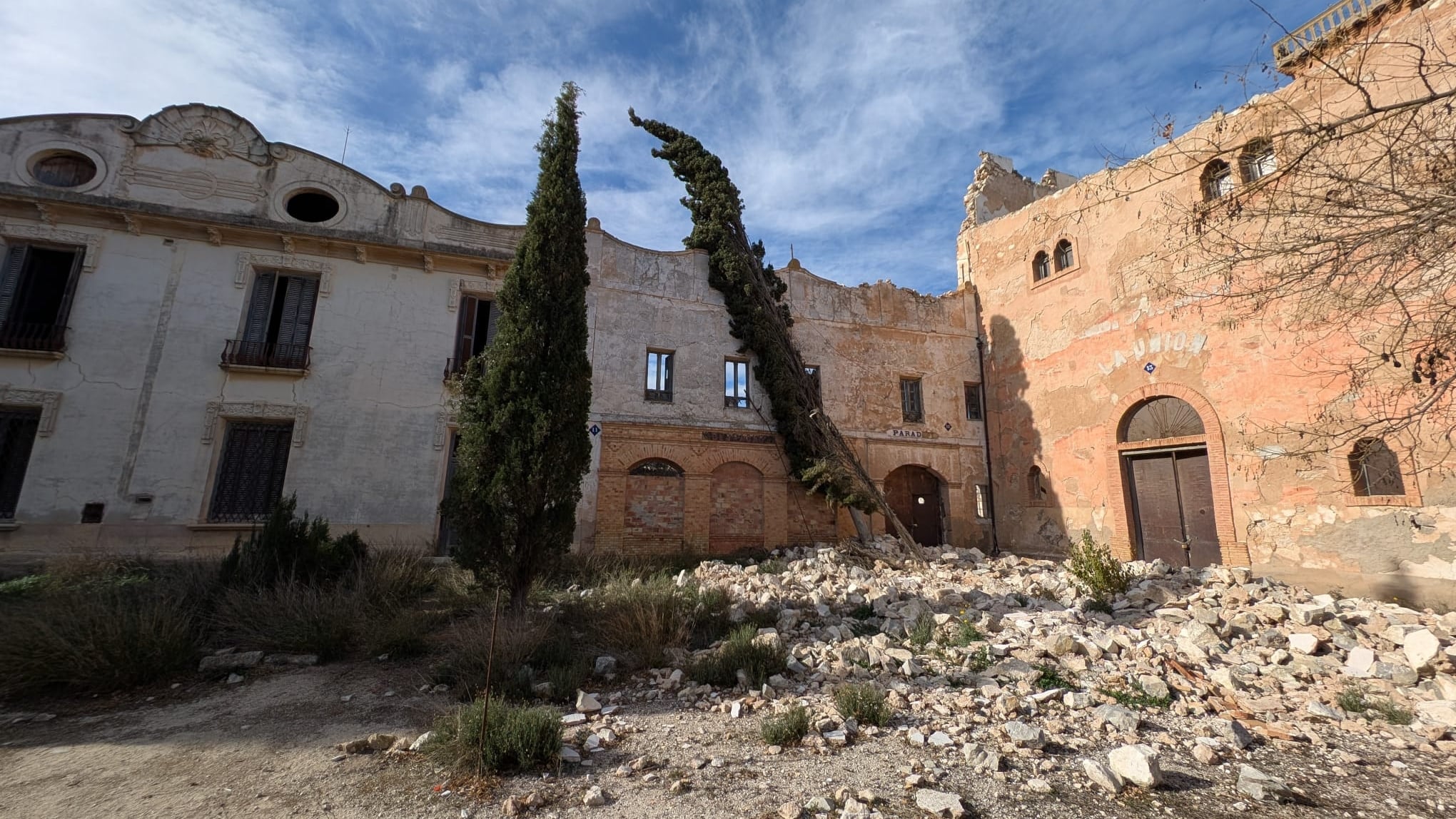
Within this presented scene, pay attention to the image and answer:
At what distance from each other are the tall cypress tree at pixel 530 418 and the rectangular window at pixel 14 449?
826 cm

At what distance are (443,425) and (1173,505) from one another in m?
14.6

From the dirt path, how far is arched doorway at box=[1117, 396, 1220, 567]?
7794 millimetres

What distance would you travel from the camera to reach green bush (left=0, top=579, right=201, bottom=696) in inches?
206

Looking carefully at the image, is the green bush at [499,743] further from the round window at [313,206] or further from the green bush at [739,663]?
the round window at [313,206]

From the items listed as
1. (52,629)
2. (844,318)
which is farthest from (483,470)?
(844,318)

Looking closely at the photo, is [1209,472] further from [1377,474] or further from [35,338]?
[35,338]

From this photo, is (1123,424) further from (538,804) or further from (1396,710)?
(538,804)

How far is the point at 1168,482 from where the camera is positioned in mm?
11914

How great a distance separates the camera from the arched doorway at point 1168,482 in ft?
37.1

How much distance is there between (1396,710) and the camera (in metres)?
4.89

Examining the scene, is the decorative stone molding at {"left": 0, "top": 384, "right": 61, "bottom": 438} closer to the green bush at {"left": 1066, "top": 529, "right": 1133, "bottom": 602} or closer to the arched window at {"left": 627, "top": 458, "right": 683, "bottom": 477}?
the arched window at {"left": 627, "top": 458, "right": 683, "bottom": 477}

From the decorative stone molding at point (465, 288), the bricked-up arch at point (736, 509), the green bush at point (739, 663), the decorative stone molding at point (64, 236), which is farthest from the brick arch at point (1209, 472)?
the decorative stone molding at point (64, 236)

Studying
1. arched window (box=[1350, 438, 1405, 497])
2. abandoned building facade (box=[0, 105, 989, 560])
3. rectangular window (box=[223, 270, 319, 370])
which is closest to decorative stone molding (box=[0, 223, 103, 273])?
abandoned building facade (box=[0, 105, 989, 560])

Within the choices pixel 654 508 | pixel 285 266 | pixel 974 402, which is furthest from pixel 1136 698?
pixel 285 266
